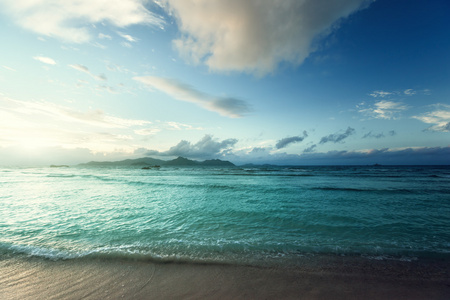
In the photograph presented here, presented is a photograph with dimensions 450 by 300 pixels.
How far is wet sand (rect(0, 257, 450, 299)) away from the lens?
4.38 metres

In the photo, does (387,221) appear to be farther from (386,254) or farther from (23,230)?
(23,230)

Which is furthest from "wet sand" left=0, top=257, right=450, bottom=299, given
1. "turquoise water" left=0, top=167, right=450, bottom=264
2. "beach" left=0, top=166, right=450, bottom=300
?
"turquoise water" left=0, top=167, right=450, bottom=264

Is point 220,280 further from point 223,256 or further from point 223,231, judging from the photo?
point 223,231

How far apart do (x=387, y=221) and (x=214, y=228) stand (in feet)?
33.7

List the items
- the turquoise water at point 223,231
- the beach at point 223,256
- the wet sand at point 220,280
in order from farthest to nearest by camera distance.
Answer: the turquoise water at point 223,231 → the beach at point 223,256 → the wet sand at point 220,280

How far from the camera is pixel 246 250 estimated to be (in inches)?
267

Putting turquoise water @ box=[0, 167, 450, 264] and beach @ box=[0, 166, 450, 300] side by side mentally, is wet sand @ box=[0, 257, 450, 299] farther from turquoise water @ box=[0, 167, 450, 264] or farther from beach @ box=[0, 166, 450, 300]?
turquoise water @ box=[0, 167, 450, 264]

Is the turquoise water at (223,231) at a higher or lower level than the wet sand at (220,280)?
lower

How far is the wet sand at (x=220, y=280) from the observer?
4383 mm

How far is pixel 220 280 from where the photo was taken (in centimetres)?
491

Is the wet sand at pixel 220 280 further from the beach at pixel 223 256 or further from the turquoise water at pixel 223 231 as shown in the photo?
the turquoise water at pixel 223 231

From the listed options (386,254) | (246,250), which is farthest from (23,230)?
(386,254)

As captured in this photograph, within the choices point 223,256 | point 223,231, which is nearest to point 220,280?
point 223,256

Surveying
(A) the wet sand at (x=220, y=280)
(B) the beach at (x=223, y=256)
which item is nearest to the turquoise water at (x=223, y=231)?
(B) the beach at (x=223, y=256)
